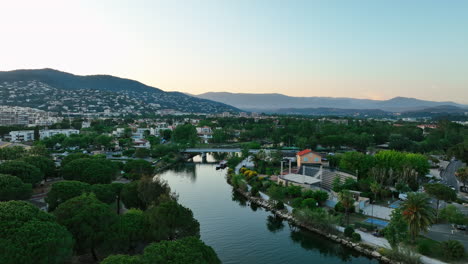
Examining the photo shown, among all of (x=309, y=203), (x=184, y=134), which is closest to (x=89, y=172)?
(x=309, y=203)

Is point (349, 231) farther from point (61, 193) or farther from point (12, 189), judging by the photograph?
point (12, 189)

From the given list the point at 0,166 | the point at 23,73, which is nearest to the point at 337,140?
the point at 0,166

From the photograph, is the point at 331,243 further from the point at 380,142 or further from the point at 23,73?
the point at 23,73

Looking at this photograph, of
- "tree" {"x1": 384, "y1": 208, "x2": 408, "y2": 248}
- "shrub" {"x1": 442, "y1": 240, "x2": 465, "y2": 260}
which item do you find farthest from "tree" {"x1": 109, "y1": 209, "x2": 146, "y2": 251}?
"shrub" {"x1": 442, "y1": 240, "x2": 465, "y2": 260}

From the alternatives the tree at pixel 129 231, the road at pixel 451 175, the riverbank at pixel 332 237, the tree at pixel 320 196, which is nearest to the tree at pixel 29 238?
the tree at pixel 129 231

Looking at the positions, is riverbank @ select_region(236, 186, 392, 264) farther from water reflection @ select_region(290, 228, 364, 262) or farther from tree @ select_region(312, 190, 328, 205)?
tree @ select_region(312, 190, 328, 205)

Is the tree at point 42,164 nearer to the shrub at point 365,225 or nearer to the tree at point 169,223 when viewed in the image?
the tree at point 169,223
